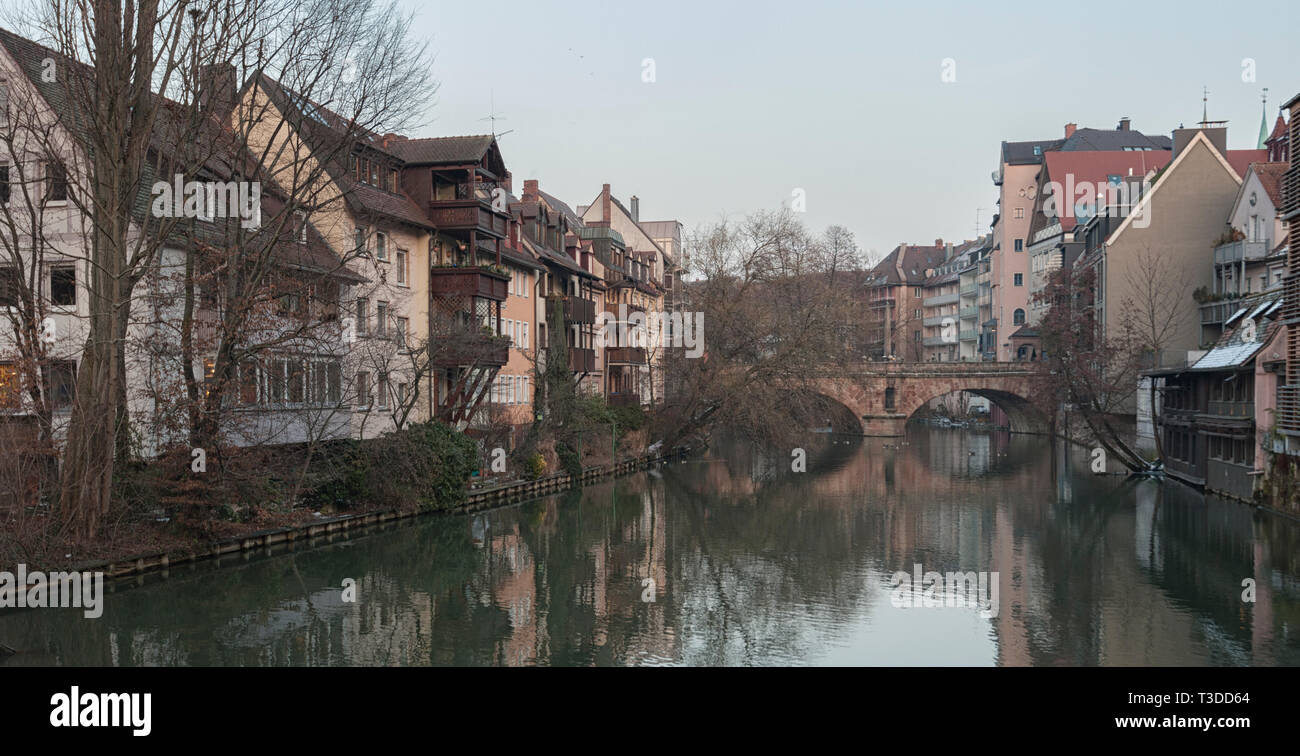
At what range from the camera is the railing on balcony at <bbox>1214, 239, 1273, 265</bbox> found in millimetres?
42188

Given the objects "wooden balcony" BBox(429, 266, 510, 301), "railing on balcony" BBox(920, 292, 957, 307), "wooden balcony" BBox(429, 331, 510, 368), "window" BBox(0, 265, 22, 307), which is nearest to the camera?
"window" BBox(0, 265, 22, 307)

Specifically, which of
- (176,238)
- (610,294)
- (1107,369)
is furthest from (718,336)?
(176,238)

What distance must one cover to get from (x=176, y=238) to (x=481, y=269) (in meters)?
11.7

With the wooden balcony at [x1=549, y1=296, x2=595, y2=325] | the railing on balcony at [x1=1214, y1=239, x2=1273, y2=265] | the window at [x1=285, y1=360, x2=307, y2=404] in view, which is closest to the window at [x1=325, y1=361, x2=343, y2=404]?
the window at [x1=285, y1=360, x2=307, y2=404]

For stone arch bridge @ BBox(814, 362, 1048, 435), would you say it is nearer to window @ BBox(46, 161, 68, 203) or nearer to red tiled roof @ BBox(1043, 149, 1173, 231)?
red tiled roof @ BBox(1043, 149, 1173, 231)

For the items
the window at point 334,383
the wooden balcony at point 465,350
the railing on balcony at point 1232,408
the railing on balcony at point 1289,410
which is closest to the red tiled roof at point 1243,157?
the railing on balcony at point 1232,408

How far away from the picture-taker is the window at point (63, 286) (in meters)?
23.2

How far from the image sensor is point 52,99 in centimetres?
2283

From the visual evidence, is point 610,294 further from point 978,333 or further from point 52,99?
point 978,333

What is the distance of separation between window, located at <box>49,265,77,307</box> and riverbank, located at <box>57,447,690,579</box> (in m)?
5.94

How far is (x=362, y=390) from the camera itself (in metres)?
27.8

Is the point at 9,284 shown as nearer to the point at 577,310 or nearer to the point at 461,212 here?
the point at 461,212

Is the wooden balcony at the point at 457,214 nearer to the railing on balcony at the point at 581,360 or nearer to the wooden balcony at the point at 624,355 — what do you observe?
the railing on balcony at the point at 581,360

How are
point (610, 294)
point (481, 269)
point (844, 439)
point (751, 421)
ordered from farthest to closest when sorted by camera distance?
point (844, 439)
point (610, 294)
point (751, 421)
point (481, 269)
